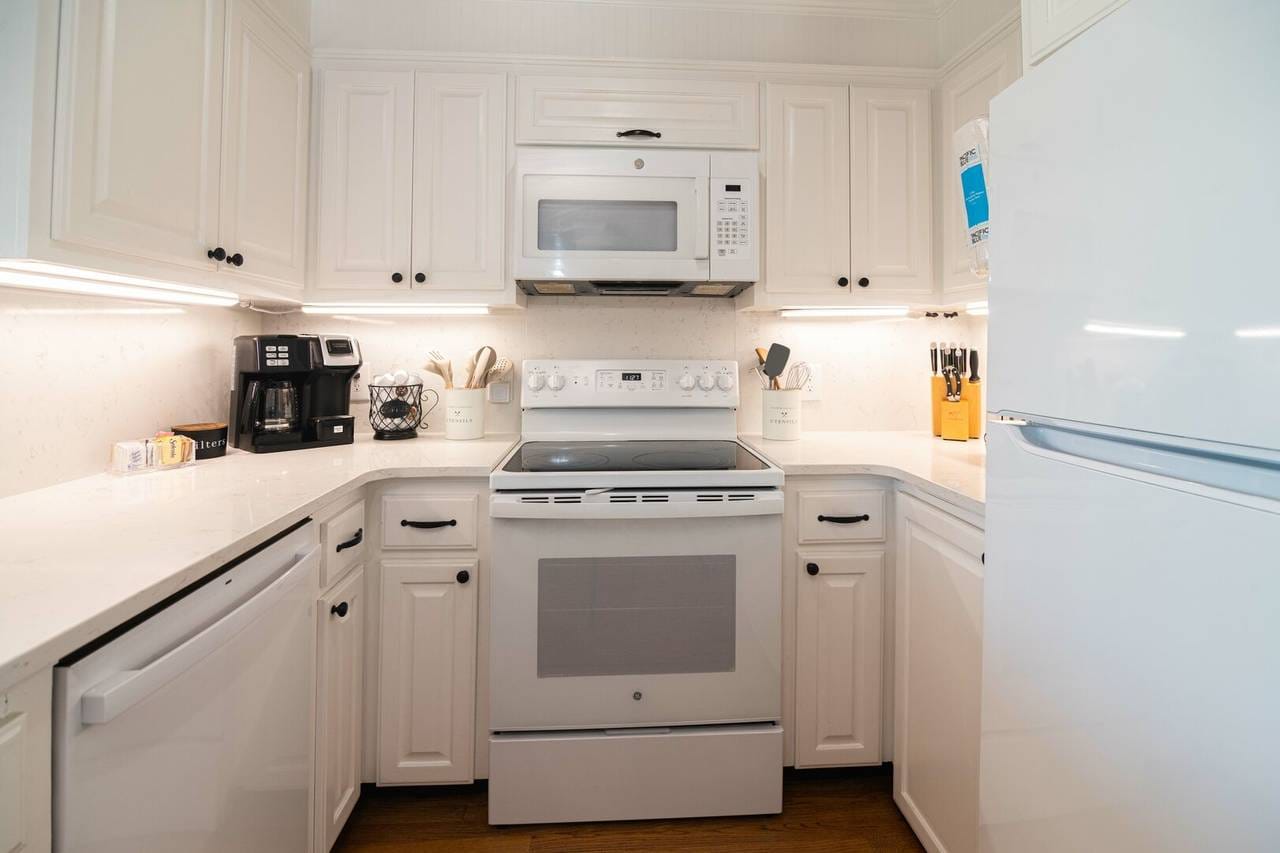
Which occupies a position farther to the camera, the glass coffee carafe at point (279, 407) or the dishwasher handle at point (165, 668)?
the glass coffee carafe at point (279, 407)

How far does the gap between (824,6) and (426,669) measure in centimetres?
258

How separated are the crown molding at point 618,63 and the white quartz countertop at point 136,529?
1.30 m

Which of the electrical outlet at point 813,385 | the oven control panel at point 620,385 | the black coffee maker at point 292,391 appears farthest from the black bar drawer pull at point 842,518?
the black coffee maker at point 292,391

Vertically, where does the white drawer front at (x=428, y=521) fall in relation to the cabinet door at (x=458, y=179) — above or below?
below

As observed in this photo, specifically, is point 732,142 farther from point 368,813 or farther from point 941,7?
point 368,813

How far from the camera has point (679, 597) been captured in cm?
150

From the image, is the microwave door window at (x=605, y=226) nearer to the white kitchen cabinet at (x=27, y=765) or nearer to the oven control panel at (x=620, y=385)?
the oven control panel at (x=620, y=385)

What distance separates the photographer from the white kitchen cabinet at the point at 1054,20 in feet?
2.73

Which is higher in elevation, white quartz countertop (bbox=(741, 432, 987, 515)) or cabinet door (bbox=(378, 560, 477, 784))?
white quartz countertop (bbox=(741, 432, 987, 515))

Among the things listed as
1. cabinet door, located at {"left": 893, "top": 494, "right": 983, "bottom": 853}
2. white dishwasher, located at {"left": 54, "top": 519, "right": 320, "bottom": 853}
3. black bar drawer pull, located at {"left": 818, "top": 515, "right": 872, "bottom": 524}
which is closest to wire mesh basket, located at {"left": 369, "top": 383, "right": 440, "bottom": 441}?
white dishwasher, located at {"left": 54, "top": 519, "right": 320, "bottom": 853}

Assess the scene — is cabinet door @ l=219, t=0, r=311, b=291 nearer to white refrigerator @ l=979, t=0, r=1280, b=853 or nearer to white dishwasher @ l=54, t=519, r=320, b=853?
white dishwasher @ l=54, t=519, r=320, b=853

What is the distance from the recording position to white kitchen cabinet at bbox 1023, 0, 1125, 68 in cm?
83

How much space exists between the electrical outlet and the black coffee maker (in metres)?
1.66

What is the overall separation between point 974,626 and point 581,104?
188 cm
